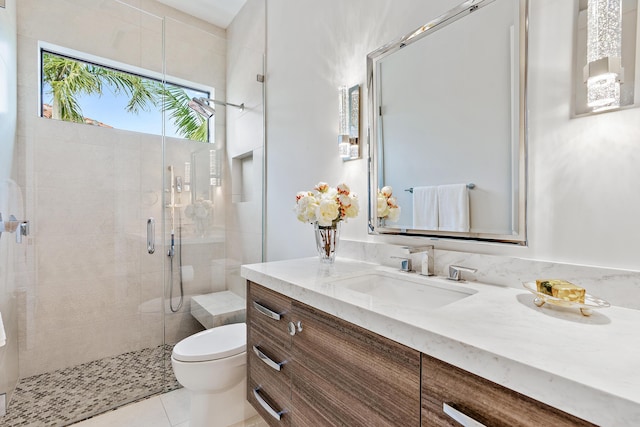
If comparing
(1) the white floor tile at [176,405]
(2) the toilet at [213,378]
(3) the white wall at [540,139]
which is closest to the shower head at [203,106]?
(3) the white wall at [540,139]

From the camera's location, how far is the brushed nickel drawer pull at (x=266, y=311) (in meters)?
Result: 1.09

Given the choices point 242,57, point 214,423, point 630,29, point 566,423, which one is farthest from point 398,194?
point 242,57

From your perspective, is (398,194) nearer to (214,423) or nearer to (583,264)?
(583,264)

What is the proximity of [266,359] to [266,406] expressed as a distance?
0.57 ft

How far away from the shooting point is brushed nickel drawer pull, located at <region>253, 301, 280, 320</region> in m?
1.09

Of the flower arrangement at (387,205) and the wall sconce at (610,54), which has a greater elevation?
the wall sconce at (610,54)

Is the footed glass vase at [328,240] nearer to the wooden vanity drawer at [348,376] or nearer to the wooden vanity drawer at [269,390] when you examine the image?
the wooden vanity drawer at [348,376]

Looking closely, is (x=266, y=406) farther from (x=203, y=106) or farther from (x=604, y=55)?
(x=203, y=106)

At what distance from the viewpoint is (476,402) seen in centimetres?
53

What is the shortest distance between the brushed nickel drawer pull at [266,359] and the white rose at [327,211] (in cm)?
59

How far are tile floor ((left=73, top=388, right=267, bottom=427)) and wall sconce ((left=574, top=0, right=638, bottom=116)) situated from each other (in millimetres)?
2040

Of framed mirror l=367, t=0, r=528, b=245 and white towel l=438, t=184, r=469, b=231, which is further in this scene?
white towel l=438, t=184, r=469, b=231

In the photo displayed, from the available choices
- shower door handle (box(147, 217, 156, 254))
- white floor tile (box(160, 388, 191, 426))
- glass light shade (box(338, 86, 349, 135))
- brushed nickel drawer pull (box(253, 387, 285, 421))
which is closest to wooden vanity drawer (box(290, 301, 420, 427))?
brushed nickel drawer pull (box(253, 387, 285, 421))

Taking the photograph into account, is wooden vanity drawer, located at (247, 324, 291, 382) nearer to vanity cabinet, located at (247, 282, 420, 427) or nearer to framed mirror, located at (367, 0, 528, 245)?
vanity cabinet, located at (247, 282, 420, 427)
